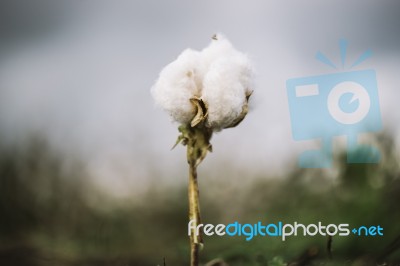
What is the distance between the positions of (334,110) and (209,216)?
746 mm

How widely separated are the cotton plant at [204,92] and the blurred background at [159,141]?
3.7 inches

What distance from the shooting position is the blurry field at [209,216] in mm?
1738

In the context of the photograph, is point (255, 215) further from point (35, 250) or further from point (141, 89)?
point (35, 250)

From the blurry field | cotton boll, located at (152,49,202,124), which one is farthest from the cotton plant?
the blurry field

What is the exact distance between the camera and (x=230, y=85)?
151 cm

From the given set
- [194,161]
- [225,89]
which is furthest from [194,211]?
[225,89]

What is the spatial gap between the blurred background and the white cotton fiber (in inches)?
5.4

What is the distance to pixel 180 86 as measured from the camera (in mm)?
1538

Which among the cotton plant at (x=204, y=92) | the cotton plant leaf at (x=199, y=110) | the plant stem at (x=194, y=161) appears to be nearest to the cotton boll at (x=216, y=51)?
the cotton plant at (x=204, y=92)

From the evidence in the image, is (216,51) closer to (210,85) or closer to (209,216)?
(210,85)

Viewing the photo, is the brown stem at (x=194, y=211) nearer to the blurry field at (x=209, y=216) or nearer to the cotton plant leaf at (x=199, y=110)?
the blurry field at (x=209, y=216)

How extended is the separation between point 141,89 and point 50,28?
52 centimetres

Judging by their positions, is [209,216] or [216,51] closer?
[216,51]

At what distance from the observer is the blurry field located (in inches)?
68.4
